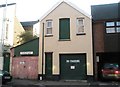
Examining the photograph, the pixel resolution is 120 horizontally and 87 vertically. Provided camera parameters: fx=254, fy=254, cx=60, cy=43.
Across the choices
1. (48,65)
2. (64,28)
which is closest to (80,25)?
(64,28)

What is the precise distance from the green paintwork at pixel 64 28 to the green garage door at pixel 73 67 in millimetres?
1988

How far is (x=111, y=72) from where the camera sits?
2330 cm

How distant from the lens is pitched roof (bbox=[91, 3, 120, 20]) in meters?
25.9

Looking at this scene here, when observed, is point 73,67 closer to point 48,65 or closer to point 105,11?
point 48,65

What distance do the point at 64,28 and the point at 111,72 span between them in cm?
695

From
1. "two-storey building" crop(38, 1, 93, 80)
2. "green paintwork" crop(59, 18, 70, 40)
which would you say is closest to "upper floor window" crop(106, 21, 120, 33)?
"two-storey building" crop(38, 1, 93, 80)

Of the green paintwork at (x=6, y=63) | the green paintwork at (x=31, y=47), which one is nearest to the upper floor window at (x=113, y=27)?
the green paintwork at (x=31, y=47)

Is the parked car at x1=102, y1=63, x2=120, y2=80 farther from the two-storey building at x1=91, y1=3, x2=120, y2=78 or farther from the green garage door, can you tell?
the green garage door

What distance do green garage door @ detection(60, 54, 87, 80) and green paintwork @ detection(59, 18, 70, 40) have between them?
199cm

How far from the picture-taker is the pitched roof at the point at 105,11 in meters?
25.9

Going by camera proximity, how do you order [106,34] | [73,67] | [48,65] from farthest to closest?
[48,65]
[73,67]
[106,34]

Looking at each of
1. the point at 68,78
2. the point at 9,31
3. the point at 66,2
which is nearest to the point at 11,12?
the point at 9,31

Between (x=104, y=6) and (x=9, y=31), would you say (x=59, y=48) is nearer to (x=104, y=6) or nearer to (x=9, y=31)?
(x=104, y=6)

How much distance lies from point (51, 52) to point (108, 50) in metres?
5.89
